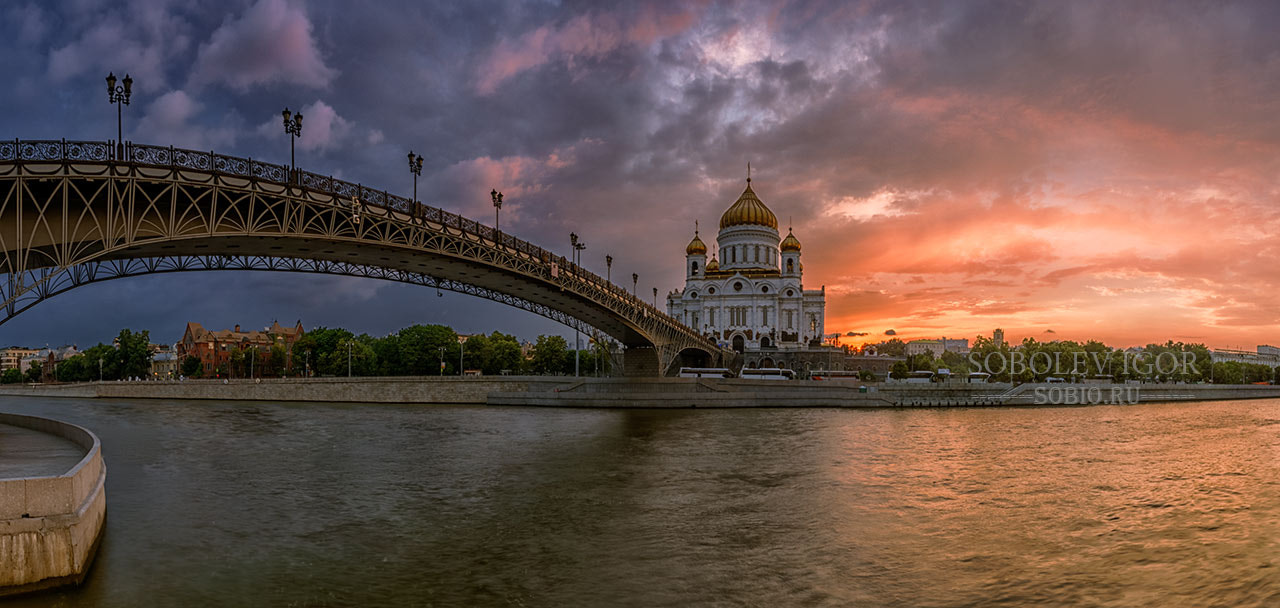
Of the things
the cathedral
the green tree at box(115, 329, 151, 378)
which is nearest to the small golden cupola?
the cathedral

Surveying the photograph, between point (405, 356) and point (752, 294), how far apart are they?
49517 mm

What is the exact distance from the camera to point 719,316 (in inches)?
4311

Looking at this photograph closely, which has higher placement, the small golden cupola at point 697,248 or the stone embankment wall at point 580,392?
the small golden cupola at point 697,248

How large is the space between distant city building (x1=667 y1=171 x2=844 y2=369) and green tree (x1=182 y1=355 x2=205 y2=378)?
72000 millimetres

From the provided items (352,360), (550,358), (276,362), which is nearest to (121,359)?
(276,362)

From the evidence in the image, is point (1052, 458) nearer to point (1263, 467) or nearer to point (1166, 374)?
point (1263, 467)

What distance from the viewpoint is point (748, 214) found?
370 feet

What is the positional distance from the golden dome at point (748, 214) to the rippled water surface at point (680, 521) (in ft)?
264

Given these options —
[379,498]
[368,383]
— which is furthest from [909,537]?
[368,383]

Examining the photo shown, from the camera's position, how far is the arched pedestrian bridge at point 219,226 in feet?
72.0

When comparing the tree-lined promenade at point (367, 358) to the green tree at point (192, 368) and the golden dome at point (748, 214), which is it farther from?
the golden dome at point (748, 214)

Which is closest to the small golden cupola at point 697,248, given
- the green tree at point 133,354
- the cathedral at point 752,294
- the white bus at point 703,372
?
the cathedral at point 752,294

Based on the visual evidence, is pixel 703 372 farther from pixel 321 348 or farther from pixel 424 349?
pixel 321 348

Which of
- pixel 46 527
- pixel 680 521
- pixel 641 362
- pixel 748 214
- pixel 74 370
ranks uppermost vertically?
pixel 748 214
